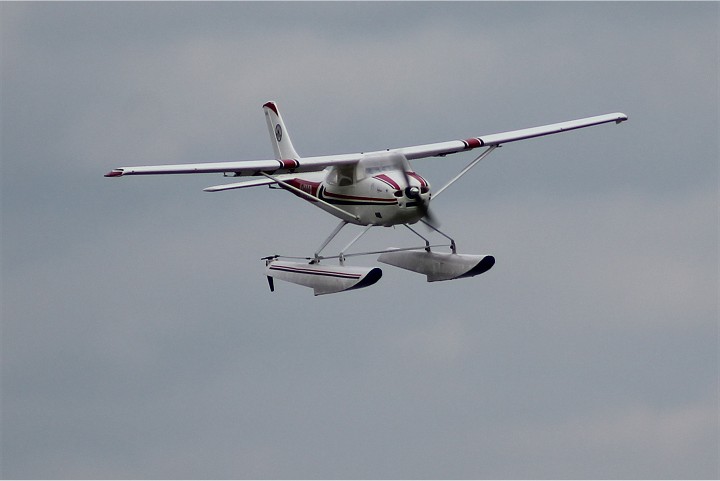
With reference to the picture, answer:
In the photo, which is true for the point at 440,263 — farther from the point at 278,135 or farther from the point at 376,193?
the point at 278,135

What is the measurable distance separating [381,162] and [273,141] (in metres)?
6.19

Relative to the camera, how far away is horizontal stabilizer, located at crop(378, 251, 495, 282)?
153ft

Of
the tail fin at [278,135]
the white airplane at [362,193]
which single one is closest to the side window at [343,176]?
the white airplane at [362,193]

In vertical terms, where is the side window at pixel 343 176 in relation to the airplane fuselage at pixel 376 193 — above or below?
above

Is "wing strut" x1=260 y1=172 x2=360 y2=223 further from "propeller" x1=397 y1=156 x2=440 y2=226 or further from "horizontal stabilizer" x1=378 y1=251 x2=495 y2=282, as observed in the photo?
"horizontal stabilizer" x1=378 y1=251 x2=495 y2=282

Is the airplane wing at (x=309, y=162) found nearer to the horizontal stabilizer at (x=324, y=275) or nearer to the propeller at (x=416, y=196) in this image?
the propeller at (x=416, y=196)

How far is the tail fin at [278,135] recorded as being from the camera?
50344 millimetres

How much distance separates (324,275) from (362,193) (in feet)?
7.62

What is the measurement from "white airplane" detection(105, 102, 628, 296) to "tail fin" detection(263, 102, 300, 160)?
1.28 m

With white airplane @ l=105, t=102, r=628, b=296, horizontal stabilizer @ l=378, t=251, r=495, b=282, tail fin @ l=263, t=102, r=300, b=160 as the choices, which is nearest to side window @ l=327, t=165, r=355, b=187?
white airplane @ l=105, t=102, r=628, b=296

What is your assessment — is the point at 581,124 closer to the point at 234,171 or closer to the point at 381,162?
the point at 381,162

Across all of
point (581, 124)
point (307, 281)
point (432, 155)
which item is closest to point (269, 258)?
point (307, 281)

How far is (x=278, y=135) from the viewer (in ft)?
166

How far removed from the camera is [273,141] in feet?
167
